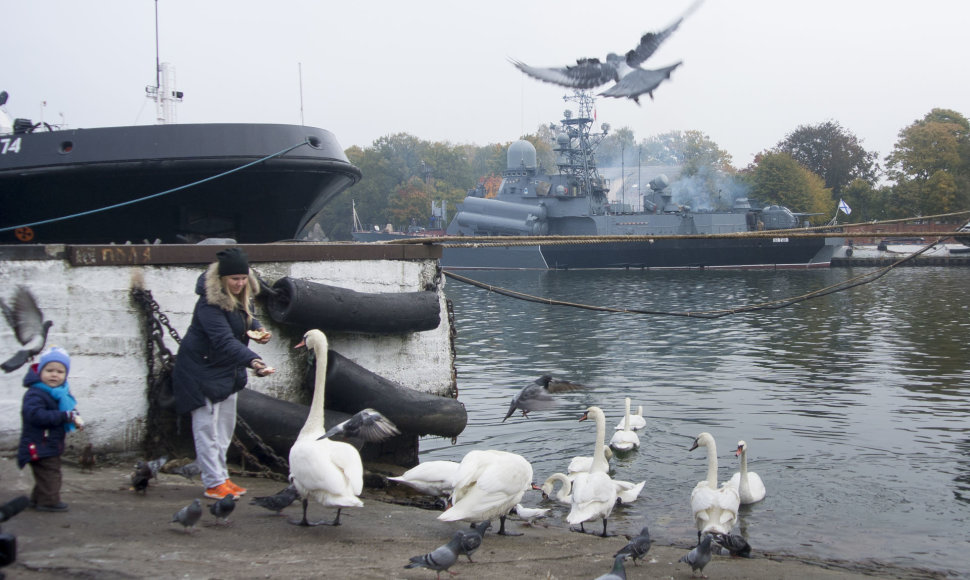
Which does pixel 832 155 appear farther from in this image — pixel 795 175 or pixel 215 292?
pixel 215 292

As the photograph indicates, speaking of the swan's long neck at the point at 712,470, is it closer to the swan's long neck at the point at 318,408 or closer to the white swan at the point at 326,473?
the white swan at the point at 326,473

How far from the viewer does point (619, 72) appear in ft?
27.0

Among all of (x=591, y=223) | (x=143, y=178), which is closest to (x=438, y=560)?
(x=143, y=178)

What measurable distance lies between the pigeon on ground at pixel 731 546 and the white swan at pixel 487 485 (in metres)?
1.56

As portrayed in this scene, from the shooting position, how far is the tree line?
6494cm

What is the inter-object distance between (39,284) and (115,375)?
91 cm

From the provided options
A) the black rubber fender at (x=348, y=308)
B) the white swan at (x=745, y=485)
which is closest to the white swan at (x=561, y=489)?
the white swan at (x=745, y=485)

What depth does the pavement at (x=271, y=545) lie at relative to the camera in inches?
177

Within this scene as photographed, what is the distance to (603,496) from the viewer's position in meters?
7.28

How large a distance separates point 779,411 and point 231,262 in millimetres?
9707

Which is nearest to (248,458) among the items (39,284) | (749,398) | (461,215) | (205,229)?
(39,284)

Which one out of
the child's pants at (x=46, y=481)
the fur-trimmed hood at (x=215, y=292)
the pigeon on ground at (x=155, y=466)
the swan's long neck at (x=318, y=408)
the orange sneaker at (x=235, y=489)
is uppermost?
the fur-trimmed hood at (x=215, y=292)

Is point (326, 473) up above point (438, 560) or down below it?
above

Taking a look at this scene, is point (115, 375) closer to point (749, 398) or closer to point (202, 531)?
point (202, 531)
